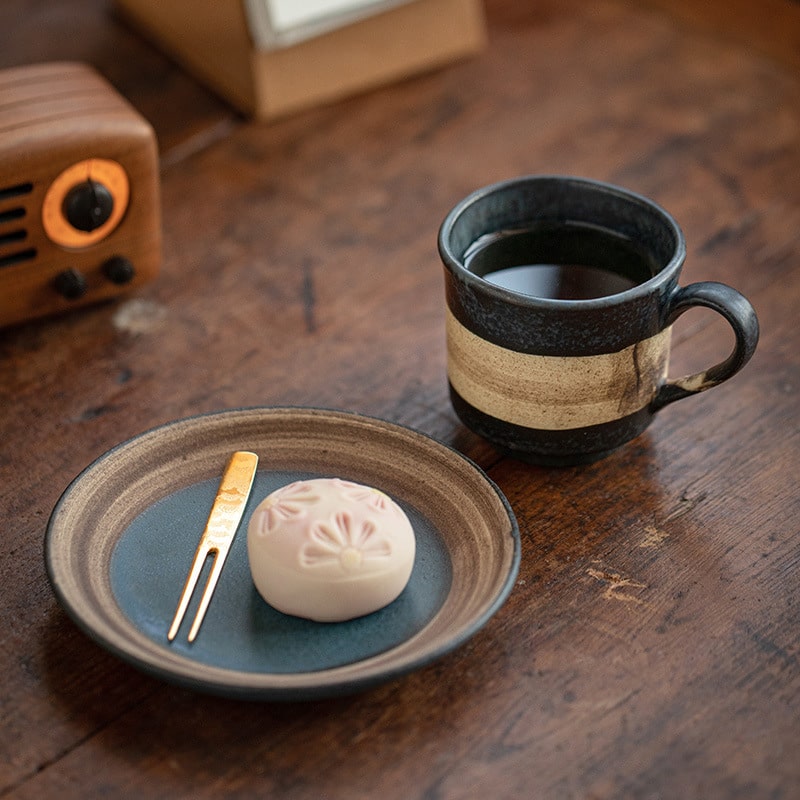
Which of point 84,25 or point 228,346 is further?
point 84,25

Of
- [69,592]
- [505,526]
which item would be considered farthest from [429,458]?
[69,592]

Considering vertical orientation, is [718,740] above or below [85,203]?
below

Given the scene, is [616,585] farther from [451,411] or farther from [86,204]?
[86,204]

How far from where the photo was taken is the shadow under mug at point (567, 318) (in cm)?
64

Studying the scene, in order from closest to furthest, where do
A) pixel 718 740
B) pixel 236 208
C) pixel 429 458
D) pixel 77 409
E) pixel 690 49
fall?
pixel 718 740
pixel 429 458
pixel 77 409
pixel 236 208
pixel 690 49

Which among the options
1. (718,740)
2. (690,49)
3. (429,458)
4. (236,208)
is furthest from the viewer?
(690,49)

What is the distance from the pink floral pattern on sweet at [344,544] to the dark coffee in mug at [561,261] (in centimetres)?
22

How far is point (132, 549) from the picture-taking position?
631 millimetres

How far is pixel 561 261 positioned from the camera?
2.44ft

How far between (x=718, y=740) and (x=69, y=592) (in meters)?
0.33

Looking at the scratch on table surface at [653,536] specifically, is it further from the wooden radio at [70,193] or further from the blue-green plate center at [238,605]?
the wooden radio at [70,193]

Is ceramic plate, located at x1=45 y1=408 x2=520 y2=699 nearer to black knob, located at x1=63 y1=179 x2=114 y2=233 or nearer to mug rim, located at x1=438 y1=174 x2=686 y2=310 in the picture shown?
mug rim, located at x1=438 y1=174 x2=686 y2=310

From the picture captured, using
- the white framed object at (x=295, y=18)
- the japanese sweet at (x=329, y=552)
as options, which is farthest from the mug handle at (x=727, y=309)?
the white framed object at (x=295, y=18)

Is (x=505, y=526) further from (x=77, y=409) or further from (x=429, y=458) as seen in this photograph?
(x=77, y=409)
